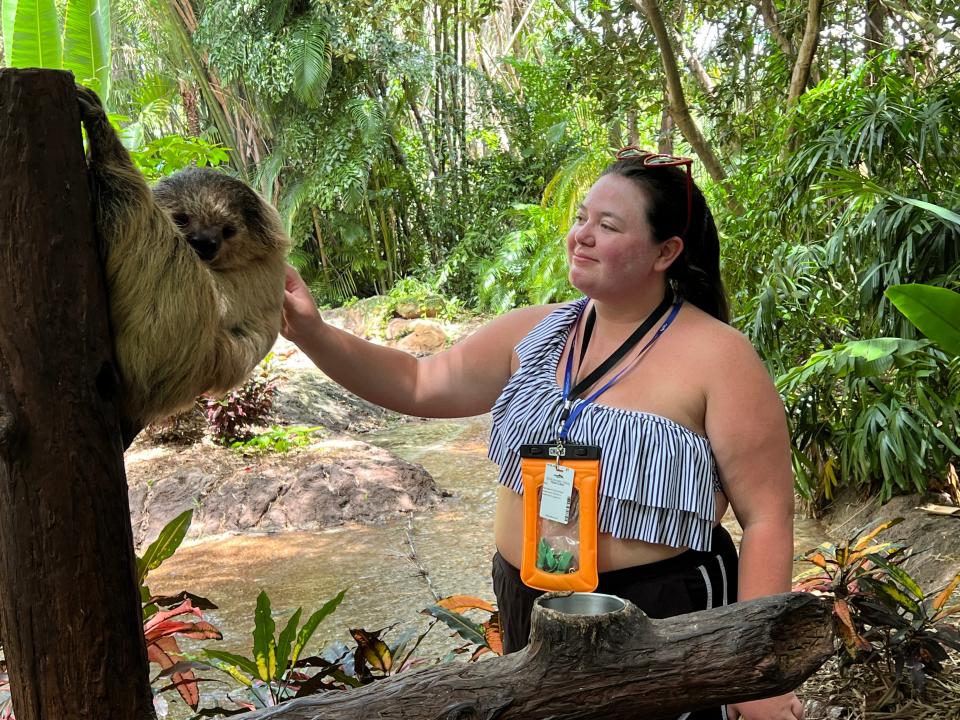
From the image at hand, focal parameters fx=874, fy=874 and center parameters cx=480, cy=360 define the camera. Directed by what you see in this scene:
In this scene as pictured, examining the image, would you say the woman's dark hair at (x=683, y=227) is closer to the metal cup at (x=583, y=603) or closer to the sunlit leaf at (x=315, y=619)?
the metal cup at (x=583, y=603)

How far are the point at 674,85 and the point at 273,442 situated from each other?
4353 mm

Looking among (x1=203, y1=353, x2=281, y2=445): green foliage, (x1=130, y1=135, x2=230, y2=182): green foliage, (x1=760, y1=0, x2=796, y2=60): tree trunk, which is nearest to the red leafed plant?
(x1=130, y1=135, x2=230, y2=182): green foliage

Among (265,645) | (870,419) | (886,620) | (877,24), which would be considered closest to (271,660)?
(265,645)

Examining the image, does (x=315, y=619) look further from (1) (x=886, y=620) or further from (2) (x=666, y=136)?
(2) (x=666, y=136)

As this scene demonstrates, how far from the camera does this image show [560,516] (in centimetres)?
175

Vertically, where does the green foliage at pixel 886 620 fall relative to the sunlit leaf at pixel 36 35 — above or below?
below

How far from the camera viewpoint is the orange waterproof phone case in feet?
5.70

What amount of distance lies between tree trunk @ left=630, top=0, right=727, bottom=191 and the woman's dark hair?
4.99 m

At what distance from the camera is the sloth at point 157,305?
152 centimetres

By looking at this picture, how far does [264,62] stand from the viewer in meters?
14.1

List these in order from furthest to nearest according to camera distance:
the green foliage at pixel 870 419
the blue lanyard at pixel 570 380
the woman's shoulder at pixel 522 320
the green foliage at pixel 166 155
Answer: the green foliage at pixel 166 155
the green foliage at pixel 870 419
the woman's shoulder at pixel 522 320
the blue lanyard at pixel 570 380

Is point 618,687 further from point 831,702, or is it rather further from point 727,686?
point 831,702

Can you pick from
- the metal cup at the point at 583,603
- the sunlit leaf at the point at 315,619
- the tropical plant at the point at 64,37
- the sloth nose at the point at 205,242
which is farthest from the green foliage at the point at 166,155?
the metal cup at the point at 583,603

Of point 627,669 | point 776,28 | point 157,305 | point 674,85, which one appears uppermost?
point 776,28
